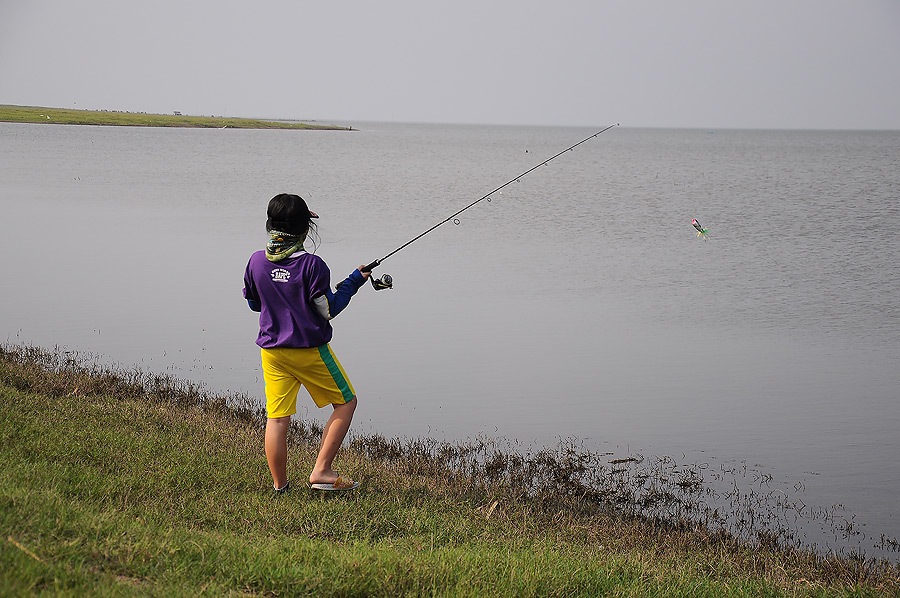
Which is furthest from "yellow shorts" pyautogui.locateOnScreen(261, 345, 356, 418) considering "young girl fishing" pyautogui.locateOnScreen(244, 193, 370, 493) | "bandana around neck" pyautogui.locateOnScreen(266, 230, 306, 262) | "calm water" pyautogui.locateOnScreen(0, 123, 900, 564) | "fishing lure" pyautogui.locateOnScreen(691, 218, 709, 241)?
"fishing lure" pyautogui.locateOnScreen(691, 218, 709, 241)

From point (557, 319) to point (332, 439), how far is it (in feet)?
28.5

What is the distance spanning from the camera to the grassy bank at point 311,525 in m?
3.98

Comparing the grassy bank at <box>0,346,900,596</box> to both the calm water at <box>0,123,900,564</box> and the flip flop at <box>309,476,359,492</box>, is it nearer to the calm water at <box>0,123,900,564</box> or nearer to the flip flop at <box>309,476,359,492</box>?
the flip flop at <box>309,476,359,492</box>

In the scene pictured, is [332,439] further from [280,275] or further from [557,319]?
[557,319]

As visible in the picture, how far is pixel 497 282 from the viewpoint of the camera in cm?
1727

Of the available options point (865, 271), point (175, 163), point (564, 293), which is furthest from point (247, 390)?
point (175, 163)

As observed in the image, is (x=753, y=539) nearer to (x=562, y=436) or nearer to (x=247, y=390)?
(x=562, y=436)

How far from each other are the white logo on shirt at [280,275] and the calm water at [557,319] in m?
3.85

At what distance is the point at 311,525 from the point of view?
512 cm

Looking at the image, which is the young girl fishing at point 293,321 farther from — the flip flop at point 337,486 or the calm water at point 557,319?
the calm water at point 557,319

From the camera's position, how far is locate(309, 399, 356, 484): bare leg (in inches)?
227

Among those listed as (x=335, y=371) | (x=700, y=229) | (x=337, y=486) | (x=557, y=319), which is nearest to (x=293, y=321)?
(x=335, y=371)

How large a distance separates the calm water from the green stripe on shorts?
127 inches

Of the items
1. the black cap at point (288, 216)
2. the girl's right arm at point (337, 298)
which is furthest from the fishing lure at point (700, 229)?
the black cap at point (288, 216)
